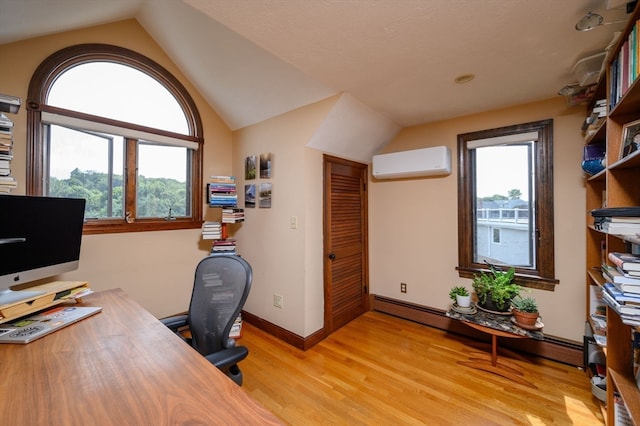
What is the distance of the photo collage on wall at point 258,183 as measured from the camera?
2744 mm

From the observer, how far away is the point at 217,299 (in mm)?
1475

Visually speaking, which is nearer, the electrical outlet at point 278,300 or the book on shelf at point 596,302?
the book on shelf at point 596,302

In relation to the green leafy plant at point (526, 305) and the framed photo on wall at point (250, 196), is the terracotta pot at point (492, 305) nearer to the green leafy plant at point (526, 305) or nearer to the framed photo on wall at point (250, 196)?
the green leafy plant at point (526, 305)

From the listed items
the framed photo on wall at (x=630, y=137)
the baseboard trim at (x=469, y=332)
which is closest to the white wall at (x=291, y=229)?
the baseboard trim at (x=469, y=332)

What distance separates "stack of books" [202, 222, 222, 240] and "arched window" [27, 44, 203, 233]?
1.02ft

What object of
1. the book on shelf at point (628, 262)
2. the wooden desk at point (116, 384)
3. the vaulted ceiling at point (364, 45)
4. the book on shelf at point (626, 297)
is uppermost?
the vaulted ceiling at point (364, 45)

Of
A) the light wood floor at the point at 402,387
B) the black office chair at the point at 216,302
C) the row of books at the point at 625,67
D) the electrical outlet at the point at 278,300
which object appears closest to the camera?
the row of books at the point at 625,67

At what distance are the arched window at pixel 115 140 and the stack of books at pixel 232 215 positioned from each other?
0.42 metres

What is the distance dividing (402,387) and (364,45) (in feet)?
8.04

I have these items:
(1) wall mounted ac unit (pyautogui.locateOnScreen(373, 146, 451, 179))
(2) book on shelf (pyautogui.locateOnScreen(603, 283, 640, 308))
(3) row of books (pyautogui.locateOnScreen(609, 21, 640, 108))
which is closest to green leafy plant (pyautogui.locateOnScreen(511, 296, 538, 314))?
(2) book on shelf (pyautogui.locateOnScreen(603, 283, 640, 308))

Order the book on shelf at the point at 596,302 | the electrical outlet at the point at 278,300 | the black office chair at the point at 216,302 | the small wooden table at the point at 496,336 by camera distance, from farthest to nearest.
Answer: the electrical outlet at the point at 278,300 → the small wooden table at the point at 496,336 → the book on shelf at the point at 596,302 → the black office chair at the point at 216,302

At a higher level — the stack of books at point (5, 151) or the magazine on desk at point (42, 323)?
the stack of books at point (5, 151)

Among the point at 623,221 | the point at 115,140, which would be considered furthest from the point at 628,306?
the point at 115,140

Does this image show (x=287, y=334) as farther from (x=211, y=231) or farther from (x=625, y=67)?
(x=625, y=67)
